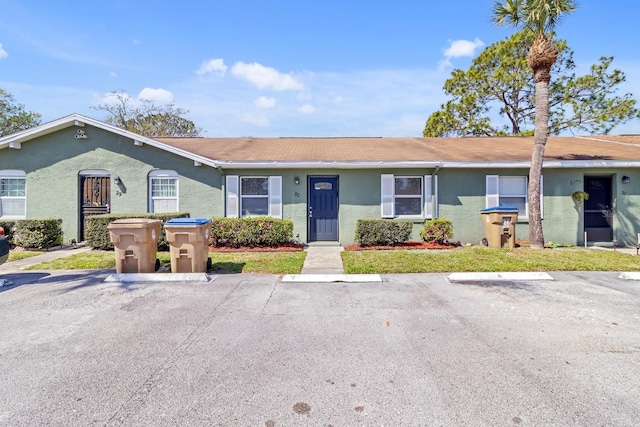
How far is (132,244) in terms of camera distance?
246 inches

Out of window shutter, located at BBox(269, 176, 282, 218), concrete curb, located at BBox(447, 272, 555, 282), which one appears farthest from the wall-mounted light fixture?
concrete curb, located at BBox(447, 272, 555, 282)

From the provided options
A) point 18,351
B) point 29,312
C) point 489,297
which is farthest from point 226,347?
point 489,297

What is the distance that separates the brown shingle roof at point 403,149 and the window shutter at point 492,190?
0.60 m

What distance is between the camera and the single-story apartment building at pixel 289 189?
10.5 metres

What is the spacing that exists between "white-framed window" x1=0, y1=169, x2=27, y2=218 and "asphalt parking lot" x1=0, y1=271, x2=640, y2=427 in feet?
23.6

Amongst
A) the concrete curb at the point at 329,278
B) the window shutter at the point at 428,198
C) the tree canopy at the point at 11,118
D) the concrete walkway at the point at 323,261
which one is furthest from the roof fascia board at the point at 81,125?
the tree canopy at the point at 11,118

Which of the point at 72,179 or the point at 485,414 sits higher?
the point at 72,179

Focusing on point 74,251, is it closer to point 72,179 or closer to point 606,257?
point 72,179

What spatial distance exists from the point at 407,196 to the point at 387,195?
0.72m

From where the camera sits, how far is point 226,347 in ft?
11.0

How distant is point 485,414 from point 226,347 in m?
2.37

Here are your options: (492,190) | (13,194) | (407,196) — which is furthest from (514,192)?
(13,194)

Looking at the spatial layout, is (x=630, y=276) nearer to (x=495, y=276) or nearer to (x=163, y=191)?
(x=495, y=276)

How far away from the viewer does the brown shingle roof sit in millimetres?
10602
